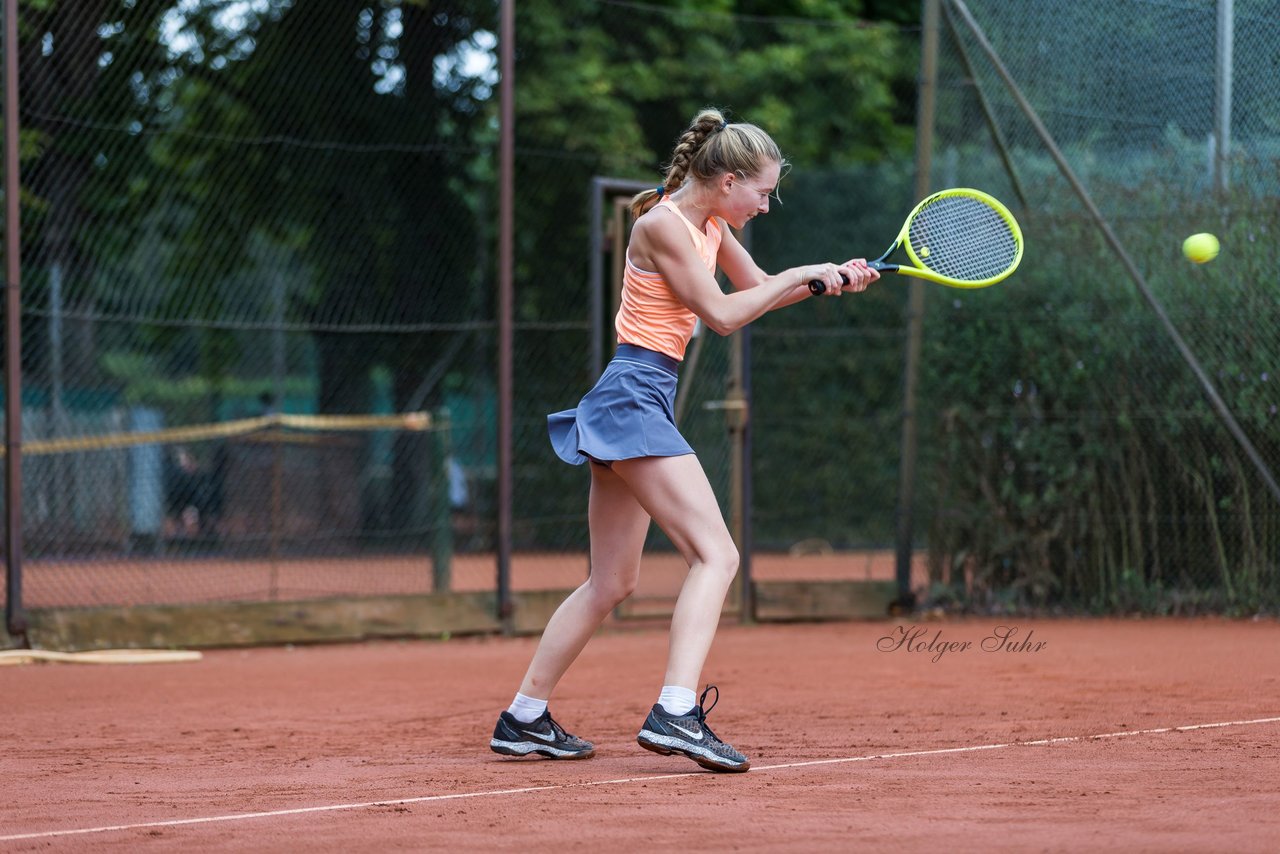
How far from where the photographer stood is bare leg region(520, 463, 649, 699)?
4.58 meters

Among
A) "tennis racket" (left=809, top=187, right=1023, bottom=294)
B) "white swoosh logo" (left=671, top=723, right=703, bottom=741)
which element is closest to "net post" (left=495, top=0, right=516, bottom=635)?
"tennis racket" (left=809, top=187, right=1023, bottom=294)

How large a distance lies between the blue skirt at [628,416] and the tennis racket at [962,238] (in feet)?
3.57

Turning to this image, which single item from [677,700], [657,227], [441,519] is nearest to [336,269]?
[441,519]

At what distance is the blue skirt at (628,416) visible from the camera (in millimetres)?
4344

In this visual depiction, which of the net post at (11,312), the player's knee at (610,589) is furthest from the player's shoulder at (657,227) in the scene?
the net post at (11,312)

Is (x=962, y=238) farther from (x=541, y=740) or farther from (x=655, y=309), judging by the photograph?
(x=541, y=740)

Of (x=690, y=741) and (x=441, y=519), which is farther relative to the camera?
(x=441, y=519)

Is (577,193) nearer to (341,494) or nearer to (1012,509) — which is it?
(341,494)

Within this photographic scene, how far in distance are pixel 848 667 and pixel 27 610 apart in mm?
3929

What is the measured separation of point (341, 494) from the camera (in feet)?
43.3

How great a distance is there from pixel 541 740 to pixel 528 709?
95mm

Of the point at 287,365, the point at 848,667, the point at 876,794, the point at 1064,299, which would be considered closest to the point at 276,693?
the point at 848,667

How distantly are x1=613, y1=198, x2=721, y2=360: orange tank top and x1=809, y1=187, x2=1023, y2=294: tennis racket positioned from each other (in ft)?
3.03

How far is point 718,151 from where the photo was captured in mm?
4438
